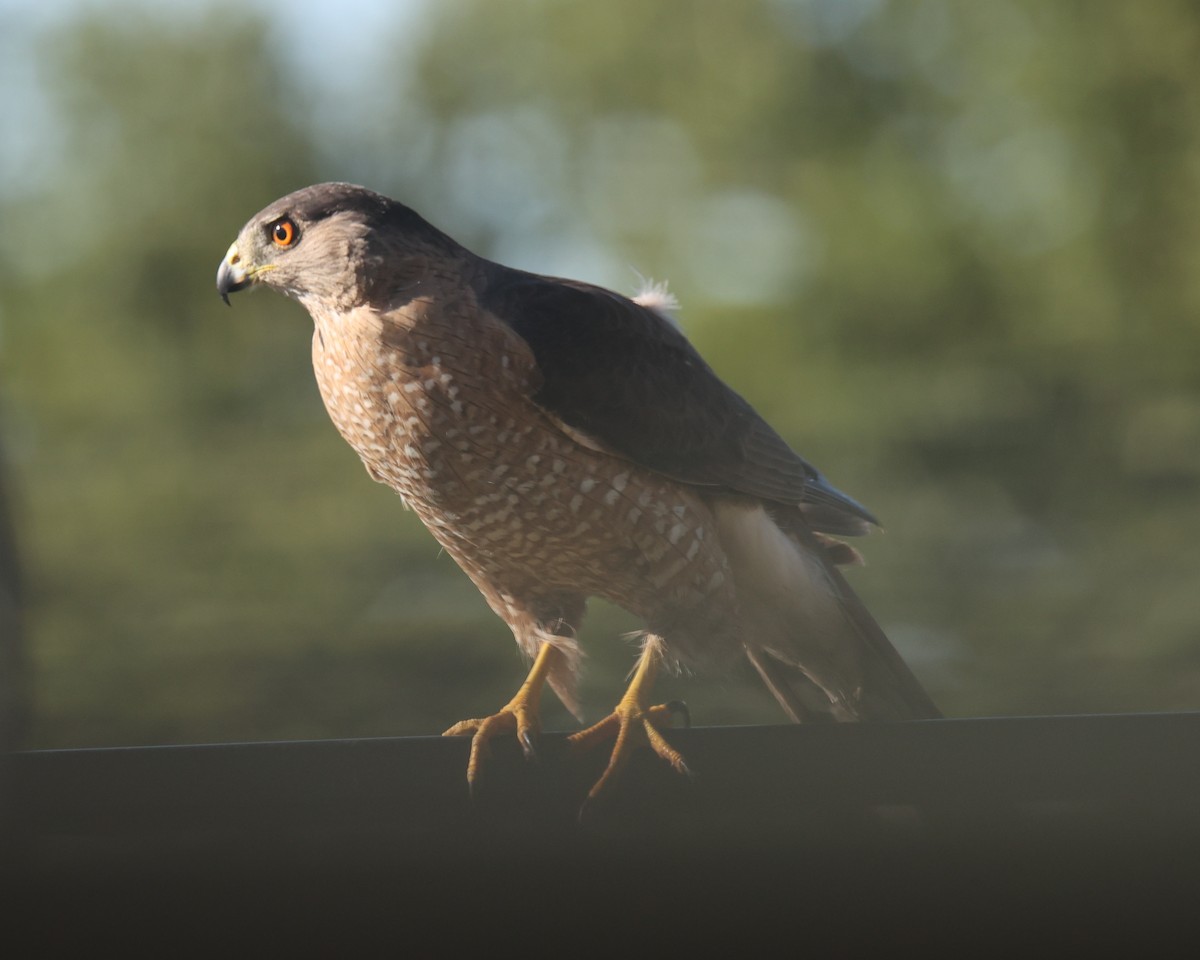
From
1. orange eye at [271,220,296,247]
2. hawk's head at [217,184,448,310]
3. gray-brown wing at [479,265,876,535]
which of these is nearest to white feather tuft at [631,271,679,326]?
gray-brown wing at [479,265,876,535]

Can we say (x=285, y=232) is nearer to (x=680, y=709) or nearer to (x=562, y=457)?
(x=562, y=457)

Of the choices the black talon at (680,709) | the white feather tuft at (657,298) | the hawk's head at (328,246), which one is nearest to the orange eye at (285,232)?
the hawk's head at (328,246)

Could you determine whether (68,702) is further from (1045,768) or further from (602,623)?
(1045,768)

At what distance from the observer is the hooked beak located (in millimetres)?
1647

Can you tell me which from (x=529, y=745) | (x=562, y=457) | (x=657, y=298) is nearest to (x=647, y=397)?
(x=562, y=457)

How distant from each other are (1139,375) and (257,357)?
4950 millimetres

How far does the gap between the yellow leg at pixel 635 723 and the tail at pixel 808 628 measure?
0.18 m

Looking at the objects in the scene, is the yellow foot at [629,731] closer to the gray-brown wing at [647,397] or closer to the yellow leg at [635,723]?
the yellow leg at [635,723]

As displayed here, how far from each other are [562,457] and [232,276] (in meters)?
0.52

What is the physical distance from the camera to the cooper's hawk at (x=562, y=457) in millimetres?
1533

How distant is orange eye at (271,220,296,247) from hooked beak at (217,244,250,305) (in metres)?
0.07

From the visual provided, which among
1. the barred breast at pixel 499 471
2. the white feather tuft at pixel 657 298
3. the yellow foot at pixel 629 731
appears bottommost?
the yellow foot at pixel 629 731

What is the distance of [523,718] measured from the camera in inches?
68.6

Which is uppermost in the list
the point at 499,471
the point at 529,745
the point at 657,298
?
the point at 657,298
